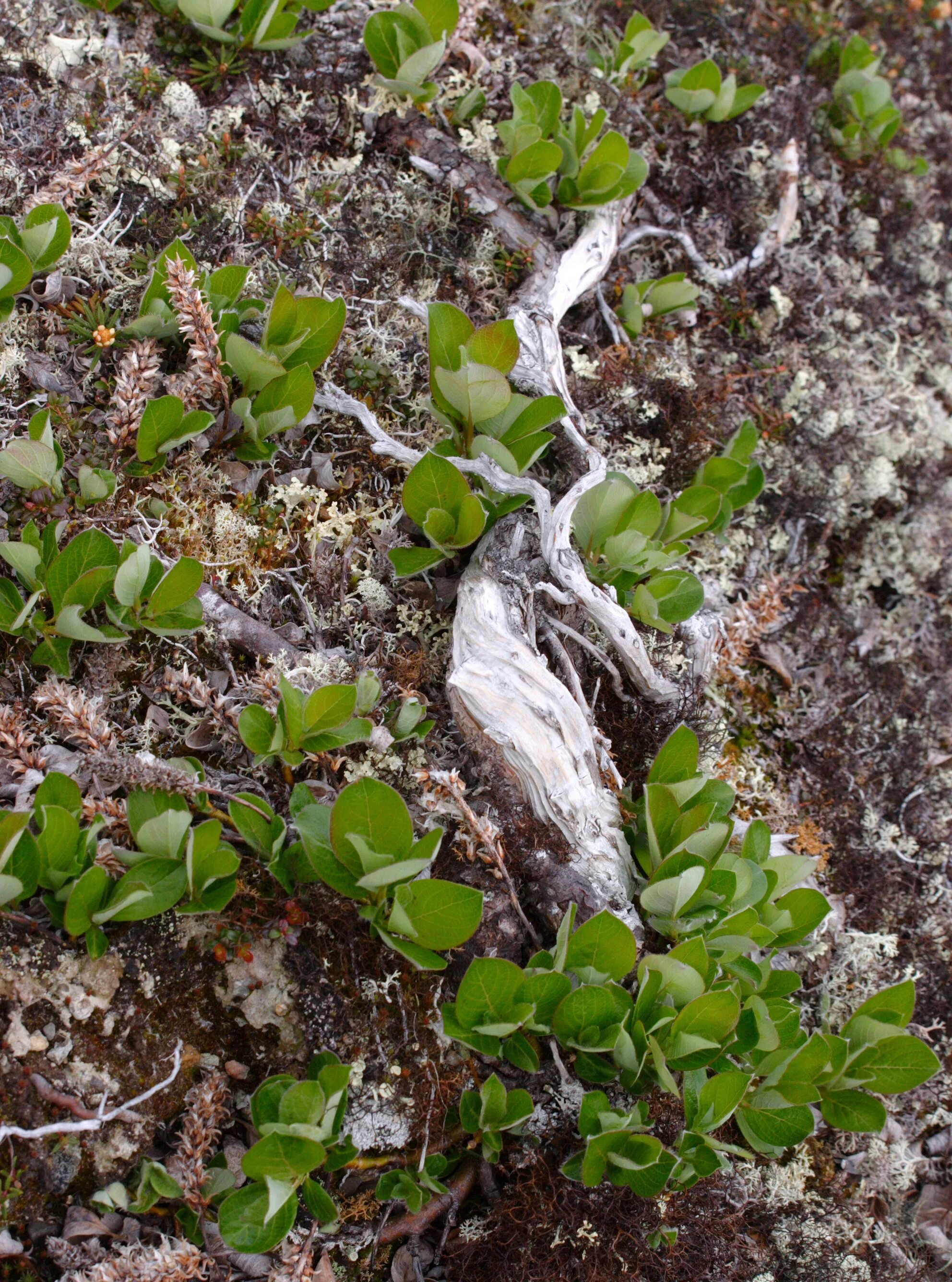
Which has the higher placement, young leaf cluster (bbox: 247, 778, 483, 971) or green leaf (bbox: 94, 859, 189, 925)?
young leaf cluster (bbox: 247, 778, 483, 971)

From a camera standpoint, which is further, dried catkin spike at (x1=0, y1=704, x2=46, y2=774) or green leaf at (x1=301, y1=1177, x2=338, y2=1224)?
dried catkin spike at (x1=0, y1=704, x2=46, y2=774)

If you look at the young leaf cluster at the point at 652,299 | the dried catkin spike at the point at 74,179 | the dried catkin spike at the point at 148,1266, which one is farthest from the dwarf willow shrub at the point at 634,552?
the dried catkin spike at the point at 148,1266

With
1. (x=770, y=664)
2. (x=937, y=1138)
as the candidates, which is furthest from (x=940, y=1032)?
(x=770, y=664)

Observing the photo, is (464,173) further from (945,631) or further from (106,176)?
(945,631)

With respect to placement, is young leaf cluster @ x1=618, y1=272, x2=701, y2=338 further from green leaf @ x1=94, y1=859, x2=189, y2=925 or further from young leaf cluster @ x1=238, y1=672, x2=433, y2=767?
green leaf @ x1=94, y1=859, x2=189, y2=925

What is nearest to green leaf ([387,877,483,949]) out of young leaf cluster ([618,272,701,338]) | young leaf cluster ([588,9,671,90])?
young leaf cluster ([618,272,701,338])

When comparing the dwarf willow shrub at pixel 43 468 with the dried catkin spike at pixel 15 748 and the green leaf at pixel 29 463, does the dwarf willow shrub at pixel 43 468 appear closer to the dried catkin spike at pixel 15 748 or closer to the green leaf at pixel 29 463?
the green leaf at pixel 29 463
